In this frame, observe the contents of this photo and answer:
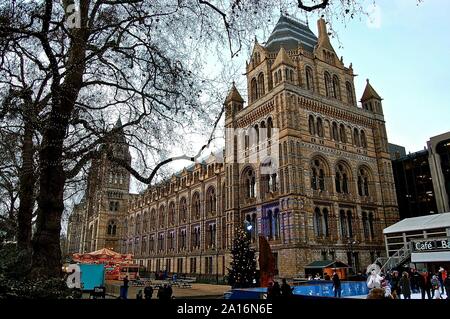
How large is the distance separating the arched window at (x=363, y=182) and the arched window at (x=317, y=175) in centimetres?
581

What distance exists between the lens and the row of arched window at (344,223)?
31.7m

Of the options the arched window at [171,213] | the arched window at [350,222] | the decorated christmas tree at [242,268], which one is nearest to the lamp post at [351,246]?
the arched window at [350,222]

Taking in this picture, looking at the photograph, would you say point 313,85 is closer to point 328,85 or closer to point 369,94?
point 328,85

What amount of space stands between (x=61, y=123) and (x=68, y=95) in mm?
757

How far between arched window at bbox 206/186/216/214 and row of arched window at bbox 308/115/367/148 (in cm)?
1748

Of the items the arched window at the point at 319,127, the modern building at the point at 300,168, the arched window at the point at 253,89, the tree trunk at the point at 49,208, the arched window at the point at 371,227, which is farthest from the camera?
the arched window at the point at 253,89

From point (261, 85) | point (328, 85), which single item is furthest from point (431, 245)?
point (261, 85)

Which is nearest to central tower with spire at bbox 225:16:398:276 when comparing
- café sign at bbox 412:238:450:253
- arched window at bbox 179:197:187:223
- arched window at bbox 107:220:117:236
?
café sign at bbox 412:238:450:253

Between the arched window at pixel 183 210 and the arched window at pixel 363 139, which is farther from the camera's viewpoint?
the arched window at pixel 183 210

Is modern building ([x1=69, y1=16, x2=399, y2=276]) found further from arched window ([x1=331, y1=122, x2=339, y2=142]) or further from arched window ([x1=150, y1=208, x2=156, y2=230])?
arched window ([x1=150, y1=208, x2=156, y2=230])

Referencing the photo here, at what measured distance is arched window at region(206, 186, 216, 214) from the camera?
4566 cm

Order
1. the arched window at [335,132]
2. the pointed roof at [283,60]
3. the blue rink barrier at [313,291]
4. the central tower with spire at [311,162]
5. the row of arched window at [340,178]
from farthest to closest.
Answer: the arched window at [335,132] → the pointed roof at [283,60] → the row of arched window at [340,178] → the central tower with spire at [311,162] → the blue rink barrier at [313,291]

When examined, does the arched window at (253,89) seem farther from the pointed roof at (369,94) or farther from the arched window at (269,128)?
the pointed roof at (369,94)

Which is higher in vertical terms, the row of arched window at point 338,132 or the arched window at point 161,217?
the row of arched window at point 338,132
